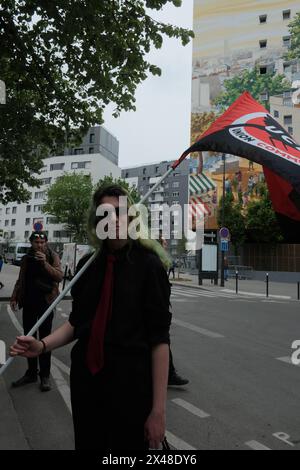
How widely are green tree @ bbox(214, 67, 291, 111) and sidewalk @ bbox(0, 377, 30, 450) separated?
44658 millimetres

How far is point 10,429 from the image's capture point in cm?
340

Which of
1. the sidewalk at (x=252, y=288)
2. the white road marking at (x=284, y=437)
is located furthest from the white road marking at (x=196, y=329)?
the sidewalk at (x=252, y=288)

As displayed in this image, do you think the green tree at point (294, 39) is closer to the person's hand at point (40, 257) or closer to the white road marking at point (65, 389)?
the white road marking at point (65, 389)

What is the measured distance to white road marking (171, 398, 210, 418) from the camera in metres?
4.05

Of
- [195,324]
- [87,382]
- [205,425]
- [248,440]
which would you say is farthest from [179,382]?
[195,324]

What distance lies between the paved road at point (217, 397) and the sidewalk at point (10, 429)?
0.02 meters

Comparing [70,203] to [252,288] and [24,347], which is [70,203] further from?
[24,347]

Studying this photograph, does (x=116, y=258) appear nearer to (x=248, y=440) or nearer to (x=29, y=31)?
(x=248, y=440)

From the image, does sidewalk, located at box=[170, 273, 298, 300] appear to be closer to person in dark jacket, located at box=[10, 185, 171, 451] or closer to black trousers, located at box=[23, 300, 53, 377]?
black trousers, located at box=[23, 300, 53, 377]

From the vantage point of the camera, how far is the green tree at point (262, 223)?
112ft

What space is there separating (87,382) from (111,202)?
89cm

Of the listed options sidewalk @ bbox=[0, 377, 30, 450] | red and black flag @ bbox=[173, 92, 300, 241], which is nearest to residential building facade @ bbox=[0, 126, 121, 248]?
sidewalk @ bbox=[0, 377, 30, 450]

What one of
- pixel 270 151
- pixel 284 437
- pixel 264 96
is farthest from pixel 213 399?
pixel 264 96

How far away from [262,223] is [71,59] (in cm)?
2822
